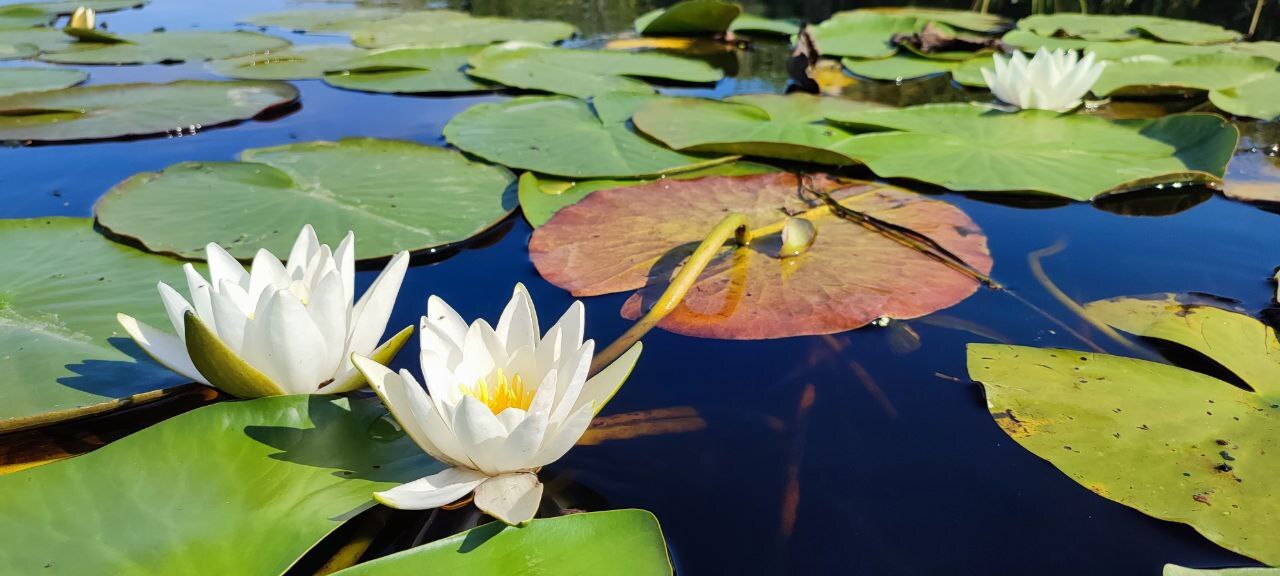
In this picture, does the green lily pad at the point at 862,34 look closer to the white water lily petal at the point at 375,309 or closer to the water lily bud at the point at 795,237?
the water lily bud at the point at 795,237

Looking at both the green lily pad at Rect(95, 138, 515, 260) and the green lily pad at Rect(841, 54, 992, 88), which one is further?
the green lily pad at Rect(841, 54, 992, 88)

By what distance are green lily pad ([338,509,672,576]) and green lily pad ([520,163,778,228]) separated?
4.13 feet

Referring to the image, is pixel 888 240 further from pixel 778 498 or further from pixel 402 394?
pixel 402 394

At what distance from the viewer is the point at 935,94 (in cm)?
401

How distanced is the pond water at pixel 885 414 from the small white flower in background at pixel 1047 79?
0.74 m

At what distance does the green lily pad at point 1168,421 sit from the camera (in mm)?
1101

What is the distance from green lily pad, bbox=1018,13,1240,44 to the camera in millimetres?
4930

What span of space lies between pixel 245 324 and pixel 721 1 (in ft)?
15.6

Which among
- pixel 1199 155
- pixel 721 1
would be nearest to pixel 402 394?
pixel 1199 155

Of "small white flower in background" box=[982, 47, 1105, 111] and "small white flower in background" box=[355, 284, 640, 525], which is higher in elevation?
"small white flower in background" box=[982, 47, 1105, 111]

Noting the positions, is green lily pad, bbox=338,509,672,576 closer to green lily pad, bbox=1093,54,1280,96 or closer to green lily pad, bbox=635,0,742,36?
green lily pad, bbox=1093,54,1280,96

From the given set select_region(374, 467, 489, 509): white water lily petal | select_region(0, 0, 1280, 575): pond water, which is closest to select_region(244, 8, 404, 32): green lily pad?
select_region(0, 0, 1280, 575): pond water

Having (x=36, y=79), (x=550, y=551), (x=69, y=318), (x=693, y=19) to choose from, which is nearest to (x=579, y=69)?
(x=693, y=19)

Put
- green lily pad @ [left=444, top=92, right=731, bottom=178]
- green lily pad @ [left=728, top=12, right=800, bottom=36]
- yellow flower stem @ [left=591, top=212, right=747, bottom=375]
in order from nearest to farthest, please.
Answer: yellow flower stem @ [left=591, top=212, right=747, bottom=375] < green lily pad @ [left=444, top=92, right=731, bottom=178] < green lily pad @ [left=728, top=12, right=800, bottom=36]
